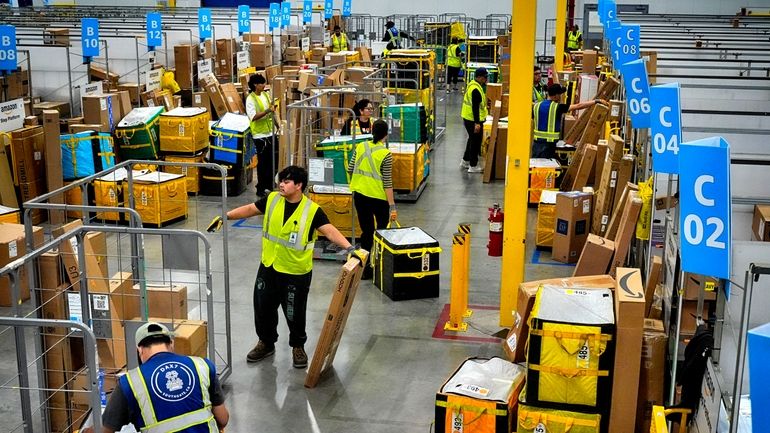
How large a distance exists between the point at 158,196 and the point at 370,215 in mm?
3489

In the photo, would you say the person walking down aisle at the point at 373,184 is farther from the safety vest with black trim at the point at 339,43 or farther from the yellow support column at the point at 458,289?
the safety vest with black trim at the point at 339,43

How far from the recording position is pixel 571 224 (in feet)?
36.7

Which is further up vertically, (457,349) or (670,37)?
(670,37)

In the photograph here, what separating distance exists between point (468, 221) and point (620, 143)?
11.3 ft

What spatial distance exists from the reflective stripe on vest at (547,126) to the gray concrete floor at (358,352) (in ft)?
7.43

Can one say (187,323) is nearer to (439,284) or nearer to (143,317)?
(143,317)

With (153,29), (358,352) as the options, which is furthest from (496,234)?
(153,29)

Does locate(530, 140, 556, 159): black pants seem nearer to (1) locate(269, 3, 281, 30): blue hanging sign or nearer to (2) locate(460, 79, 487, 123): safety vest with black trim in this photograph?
(2) locate(460, 79, 487, 123): safety vest with black trim

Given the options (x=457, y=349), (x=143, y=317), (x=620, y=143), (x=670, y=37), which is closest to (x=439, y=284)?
(x=457, y=349)

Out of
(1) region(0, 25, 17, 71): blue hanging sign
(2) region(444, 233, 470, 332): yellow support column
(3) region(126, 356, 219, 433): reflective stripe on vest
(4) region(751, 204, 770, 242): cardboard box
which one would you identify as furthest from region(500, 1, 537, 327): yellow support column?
(1) region(0, 25, 17, 71): blue hanging sign

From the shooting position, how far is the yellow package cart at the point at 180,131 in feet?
45.9

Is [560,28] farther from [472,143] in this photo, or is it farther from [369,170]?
[369,170]

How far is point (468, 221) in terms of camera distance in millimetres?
13227

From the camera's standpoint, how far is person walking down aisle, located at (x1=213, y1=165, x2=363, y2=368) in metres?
7.57
